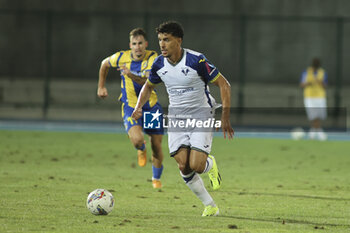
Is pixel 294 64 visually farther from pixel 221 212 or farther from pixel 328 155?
pixel 221 212

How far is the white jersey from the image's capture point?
8.09 m

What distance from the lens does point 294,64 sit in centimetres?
2791

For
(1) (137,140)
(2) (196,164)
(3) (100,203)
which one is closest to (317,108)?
(1) (137,140)

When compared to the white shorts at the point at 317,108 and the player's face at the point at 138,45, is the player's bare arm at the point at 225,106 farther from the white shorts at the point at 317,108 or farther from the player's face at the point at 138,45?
Answer: the white shorts at the point at 317,108

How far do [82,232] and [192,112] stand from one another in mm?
2018

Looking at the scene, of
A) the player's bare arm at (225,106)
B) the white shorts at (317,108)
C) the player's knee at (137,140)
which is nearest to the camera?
A: the player's bare arm at (225,106)

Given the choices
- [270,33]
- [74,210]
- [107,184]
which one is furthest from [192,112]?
[270,33]

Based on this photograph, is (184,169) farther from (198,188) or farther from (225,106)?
(225,106)

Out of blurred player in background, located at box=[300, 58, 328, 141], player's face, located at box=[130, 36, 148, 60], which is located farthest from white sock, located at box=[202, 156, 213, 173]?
blurred player in background, located at box=[300, 58, 328, 141]

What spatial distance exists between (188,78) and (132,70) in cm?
266

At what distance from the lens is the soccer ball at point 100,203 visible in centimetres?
807

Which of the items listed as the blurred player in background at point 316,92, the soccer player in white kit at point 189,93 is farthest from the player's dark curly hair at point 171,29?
the blurred player in background at point 316,92

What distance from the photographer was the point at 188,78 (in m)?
8.12

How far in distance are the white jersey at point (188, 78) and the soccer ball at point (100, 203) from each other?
1308mm
